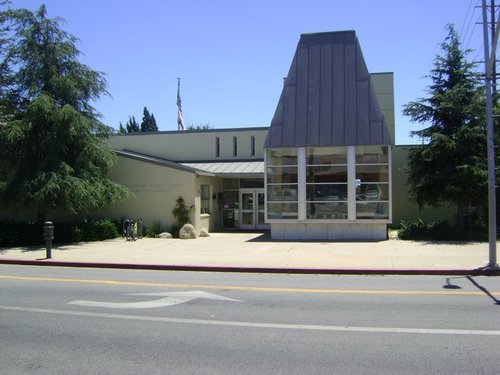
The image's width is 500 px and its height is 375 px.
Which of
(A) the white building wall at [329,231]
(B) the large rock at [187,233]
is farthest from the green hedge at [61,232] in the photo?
(A) the white building wall at [329,231]

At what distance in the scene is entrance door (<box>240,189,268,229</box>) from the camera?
26.1 meters

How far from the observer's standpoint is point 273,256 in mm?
15297

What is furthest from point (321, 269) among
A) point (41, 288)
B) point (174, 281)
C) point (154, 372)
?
point (154, 372)

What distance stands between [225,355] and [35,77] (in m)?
18.2

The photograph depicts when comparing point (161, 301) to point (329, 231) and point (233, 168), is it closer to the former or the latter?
point (329, 231)

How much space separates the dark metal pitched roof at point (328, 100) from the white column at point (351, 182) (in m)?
0.44

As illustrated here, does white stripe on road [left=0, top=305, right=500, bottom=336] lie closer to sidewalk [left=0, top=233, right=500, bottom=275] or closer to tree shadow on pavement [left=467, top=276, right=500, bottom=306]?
tree shadow on pavement [left=467, top=276, right=500, bottom=306]

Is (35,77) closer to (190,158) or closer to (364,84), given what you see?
(190,158)

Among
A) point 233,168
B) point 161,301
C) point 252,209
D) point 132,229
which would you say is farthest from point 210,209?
point 161,301

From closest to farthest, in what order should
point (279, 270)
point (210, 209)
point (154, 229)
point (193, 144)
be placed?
point (279, 270)
point (154, 229)
point (210, 209)
point (193, 144)

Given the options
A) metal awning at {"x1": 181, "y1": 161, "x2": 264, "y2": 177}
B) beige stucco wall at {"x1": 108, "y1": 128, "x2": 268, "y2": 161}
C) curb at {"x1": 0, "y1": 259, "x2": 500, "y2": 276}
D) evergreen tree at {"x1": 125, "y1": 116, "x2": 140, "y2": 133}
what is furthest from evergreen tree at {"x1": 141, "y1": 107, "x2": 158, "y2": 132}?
curb at {"x1": 0, "y1": 259, "x2": 500, "y2": 276}

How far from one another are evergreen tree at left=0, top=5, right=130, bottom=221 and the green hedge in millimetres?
896

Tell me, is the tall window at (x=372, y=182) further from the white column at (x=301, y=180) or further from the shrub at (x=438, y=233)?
the white column at (x=301, y=180)

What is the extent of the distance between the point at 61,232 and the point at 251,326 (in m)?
15.4
